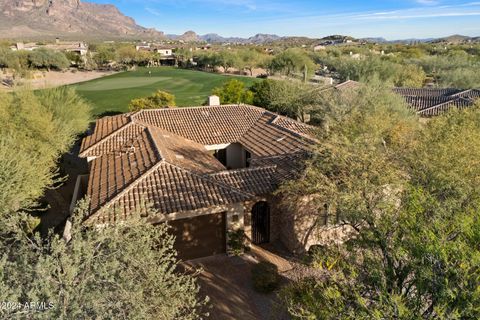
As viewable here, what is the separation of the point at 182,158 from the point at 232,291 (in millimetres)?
8701

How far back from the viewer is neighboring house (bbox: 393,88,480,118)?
36.6 metres

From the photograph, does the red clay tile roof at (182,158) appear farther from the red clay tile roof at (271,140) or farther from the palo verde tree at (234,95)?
the palo verde tree at (234,95)

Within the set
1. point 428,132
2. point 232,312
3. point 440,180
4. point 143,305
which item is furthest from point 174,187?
point 428,132

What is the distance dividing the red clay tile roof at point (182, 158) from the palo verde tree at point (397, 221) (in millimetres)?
3350

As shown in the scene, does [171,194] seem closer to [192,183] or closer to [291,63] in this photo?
[192,183]

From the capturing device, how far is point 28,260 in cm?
834

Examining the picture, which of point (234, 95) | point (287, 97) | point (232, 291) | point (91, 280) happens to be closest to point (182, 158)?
point (232, 291)

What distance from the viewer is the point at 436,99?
39.6 meters

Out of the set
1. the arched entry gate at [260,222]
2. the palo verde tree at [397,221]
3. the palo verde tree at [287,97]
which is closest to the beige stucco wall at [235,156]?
the arched entry gate at [260,222]

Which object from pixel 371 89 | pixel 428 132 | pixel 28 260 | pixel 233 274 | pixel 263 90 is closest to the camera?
pixel 28 260

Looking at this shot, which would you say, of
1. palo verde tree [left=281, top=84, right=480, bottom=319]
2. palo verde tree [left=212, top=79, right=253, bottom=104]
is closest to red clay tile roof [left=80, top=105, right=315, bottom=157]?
palo verde tree [left=281, top=84, right=480, bottom=319]

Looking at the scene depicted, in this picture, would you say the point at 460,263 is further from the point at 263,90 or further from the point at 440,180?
the point at 263,90

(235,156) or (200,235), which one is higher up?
(235,156)

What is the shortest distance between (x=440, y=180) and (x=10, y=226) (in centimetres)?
1419
